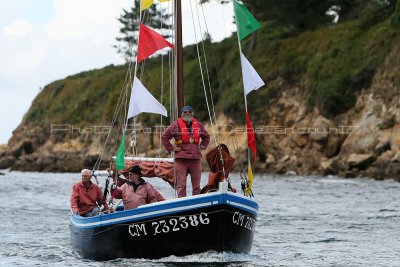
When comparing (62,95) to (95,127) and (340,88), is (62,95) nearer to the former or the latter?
(95,127)

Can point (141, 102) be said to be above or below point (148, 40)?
below

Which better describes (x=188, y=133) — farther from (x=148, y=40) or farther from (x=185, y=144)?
(x=148, y=40)

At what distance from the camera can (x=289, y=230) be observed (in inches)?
974

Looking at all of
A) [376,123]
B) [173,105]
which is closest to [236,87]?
[376,123]

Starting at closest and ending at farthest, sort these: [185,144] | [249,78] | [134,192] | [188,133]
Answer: [188,133], [185,144], [134,192], [249,78]

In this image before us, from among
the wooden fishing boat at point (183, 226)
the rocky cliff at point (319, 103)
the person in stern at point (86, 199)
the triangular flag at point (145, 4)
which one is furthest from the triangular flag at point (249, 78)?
the rocky cliff at point (319, 103)

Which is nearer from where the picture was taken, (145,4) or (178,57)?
(178,57)

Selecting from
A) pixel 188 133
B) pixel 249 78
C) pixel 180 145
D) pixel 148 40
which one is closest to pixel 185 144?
pixel 180 145

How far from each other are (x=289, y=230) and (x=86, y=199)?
325 inches

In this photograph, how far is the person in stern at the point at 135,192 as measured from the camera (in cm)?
1708

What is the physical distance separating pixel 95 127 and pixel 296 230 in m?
67.0

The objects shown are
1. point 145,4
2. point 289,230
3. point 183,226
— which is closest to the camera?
point 183,226

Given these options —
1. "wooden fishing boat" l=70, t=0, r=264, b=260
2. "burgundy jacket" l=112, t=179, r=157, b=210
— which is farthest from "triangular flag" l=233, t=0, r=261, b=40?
"burgundy jacket" l=112, t=179, r=157, b=210

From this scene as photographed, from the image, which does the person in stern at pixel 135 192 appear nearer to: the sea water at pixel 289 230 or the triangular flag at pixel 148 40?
the sea water at pixel 289 230
